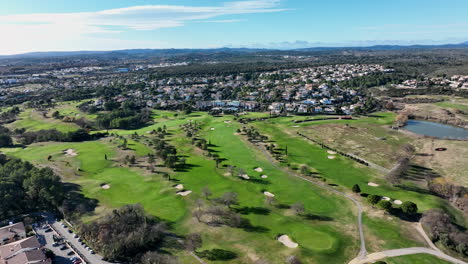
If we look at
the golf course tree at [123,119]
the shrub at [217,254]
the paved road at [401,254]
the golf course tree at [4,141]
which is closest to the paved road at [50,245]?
the shrub at [217,254]

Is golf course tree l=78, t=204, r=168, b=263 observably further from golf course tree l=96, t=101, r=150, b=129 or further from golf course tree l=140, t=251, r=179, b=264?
golf course tree l=96, t=101, r=150, b=129

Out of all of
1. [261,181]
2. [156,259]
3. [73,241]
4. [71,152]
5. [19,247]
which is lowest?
[73,241]

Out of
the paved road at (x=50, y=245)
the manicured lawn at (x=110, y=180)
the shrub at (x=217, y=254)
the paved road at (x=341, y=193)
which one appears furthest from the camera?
the manicured lawn at (x=110, y=180)

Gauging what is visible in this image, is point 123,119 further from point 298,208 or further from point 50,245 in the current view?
point 298,208

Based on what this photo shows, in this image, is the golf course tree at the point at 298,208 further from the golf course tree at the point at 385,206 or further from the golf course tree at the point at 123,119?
the golf course tree at the point at 123,119

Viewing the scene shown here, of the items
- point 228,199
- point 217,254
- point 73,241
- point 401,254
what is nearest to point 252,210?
point 228,199

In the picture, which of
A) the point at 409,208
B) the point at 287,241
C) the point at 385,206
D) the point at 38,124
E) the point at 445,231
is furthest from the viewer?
the point at 38,124

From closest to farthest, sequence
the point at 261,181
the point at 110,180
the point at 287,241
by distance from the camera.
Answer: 1. the point at 287,241
2. the point at 261,181
3. the point at 110,180
